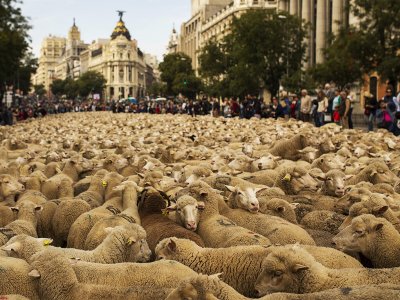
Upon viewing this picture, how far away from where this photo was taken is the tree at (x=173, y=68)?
101688mm

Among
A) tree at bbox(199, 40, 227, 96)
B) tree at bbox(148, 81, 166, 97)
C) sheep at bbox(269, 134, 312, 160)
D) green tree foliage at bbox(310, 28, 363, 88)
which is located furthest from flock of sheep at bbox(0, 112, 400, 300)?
tree at bbox(148, 81, 166, 97)

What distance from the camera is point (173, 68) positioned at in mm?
102000

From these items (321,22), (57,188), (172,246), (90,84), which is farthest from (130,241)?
(90,84)

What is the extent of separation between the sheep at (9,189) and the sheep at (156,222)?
207cm

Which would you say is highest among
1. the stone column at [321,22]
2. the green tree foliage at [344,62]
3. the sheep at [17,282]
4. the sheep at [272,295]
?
the stone column at [321,22]

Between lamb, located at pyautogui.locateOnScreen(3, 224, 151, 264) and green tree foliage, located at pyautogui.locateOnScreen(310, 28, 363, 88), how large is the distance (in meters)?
29.2

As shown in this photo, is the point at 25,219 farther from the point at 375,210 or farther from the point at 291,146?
the point at 291,146

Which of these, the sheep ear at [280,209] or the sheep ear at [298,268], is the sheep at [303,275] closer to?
the sheep ear at [298,268]

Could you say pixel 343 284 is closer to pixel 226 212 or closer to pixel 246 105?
pixel 226 212

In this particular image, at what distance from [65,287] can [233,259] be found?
132 cm

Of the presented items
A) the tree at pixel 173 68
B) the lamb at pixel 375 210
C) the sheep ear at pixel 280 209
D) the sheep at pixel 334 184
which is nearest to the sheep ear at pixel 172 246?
the lamb at pixel 375 210

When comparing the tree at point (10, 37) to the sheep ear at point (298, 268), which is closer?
the sheep ear at point (298, 268)

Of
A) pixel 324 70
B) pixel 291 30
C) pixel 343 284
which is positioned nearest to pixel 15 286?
pixel 343 284

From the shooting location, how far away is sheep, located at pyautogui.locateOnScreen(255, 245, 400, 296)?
4.48 m
